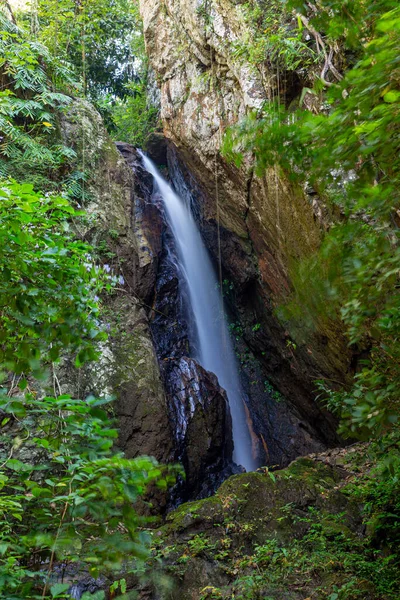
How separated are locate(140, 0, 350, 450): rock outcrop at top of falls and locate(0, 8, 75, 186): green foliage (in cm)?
254

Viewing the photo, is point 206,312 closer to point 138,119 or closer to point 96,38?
point 138,119

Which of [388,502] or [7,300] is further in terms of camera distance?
[388,502]

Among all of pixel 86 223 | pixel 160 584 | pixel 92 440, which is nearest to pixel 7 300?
pixel 92 440

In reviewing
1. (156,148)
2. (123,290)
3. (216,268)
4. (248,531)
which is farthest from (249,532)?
(156,148)

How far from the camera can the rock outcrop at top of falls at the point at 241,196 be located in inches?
254

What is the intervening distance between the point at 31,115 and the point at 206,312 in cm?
587

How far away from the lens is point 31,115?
716 centimetres

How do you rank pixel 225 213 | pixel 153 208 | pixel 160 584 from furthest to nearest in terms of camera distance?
pixel 153 208 < pixel 225 213 < pixel 160 584

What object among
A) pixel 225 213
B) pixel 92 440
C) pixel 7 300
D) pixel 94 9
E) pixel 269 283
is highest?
pixel 94 9

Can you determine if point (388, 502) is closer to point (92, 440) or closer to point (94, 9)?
point (92, 440)

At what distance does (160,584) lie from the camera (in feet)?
12.8

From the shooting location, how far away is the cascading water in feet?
31.6

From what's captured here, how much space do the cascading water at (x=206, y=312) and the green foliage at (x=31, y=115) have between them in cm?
394

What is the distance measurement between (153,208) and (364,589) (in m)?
8.29
